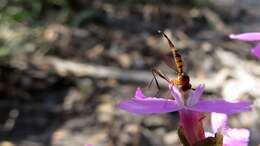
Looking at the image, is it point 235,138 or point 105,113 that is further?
point 105,113

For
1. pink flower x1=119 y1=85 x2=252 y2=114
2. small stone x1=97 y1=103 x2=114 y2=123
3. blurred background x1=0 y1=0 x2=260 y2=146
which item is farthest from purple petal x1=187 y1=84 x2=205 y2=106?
small stone x1=97 y1=103 x2=114 y2=123

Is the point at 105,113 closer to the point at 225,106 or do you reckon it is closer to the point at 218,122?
the point at 218,122

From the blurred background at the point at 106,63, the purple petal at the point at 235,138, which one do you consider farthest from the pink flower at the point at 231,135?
the blurred background at the point at 106,63

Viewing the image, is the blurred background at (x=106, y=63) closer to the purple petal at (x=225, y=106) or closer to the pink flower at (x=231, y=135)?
the pink flower at (x=231, y=135)

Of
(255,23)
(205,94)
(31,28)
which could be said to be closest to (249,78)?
(205,94)

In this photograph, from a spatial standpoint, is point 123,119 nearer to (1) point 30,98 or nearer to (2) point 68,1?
(1) point 30,98

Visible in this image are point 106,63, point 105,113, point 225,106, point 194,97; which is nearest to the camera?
point 225,106

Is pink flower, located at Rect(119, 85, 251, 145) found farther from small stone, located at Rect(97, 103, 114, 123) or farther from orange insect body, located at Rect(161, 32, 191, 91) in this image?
small stone, located at Rect(97, 103, 114, 123)

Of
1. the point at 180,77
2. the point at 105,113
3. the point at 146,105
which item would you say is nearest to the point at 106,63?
the point at 105,113
